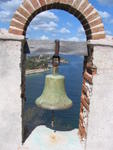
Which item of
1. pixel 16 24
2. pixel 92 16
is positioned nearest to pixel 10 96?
pixel 16 24

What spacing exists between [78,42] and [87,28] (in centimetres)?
24

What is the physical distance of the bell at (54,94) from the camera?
10.9 ft

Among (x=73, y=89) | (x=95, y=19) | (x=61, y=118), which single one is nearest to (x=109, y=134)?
(x=95, y=19)

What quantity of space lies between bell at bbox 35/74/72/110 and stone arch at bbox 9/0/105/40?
748 mm

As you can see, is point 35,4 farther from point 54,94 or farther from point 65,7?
point 54,94

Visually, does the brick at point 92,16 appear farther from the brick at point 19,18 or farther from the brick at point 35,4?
the brick at point 19,18

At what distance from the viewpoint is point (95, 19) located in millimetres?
3104

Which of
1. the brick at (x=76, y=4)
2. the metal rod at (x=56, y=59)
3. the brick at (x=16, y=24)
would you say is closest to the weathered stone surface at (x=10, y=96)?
the brick at (x=16, y=24)

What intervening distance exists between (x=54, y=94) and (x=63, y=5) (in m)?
1.24

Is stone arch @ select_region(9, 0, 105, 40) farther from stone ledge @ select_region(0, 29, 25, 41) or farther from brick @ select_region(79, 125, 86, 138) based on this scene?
brick @ select_region(79, 125, 86, 138)

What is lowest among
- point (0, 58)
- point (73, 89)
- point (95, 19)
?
point (73, 89)

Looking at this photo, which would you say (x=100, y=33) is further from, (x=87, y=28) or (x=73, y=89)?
(x=73, y=89)

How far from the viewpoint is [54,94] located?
3396mm

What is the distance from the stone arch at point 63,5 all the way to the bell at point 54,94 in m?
0.75
